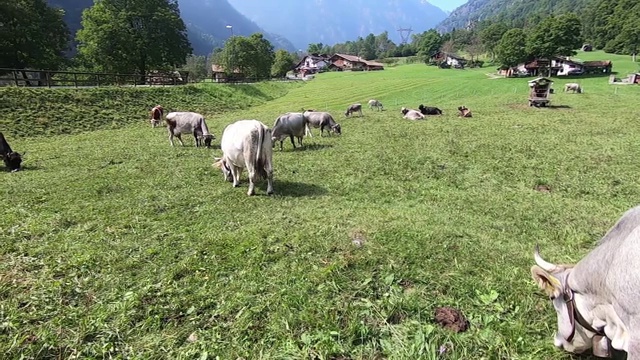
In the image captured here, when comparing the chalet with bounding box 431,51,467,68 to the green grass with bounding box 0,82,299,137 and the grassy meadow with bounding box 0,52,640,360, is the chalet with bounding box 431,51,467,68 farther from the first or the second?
the grassy meadow with bounding box 0,52,640,360

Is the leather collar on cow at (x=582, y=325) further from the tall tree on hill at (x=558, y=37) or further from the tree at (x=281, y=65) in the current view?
the tree at (x=281, y=65)

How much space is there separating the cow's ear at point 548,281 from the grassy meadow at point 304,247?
2.67 feet

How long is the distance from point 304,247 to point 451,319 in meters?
2.72

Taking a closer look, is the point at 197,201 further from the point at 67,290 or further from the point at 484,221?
the point at 484,221

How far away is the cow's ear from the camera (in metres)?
3.42

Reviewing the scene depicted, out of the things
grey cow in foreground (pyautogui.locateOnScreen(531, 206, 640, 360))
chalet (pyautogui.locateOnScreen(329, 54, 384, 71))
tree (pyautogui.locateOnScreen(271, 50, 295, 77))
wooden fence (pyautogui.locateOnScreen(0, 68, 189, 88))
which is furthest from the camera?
chalet (pyautogui.locateOnScreen(329, 54, 384, 71))

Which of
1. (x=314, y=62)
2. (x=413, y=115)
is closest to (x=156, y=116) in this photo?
(x=413, y=115)

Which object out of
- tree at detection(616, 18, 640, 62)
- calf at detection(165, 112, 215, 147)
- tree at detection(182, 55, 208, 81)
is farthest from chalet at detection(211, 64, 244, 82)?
tree at detection(616, 18, 640, 62)

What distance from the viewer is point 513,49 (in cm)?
6194

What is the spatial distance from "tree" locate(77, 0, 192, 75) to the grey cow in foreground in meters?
→ 49.4

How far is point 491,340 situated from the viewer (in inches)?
159

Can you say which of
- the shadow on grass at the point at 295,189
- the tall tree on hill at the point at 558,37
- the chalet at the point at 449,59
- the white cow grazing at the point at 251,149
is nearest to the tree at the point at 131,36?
the white cow grazing at the point at 251,149

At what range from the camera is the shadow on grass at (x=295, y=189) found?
9648mm

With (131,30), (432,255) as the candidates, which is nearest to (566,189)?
(432,255)
